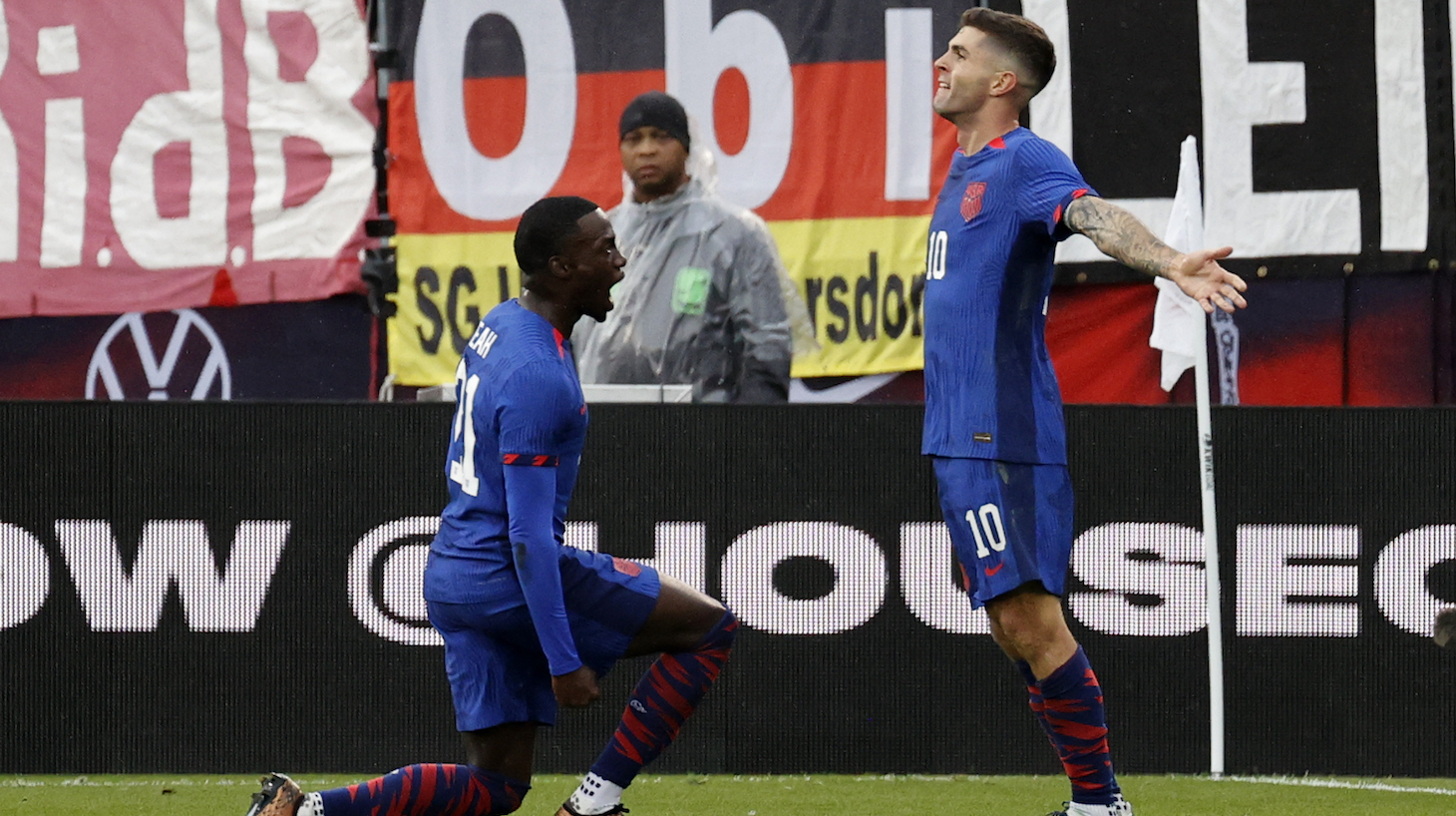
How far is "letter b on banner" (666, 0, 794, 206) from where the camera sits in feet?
33.7

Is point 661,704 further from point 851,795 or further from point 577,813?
point 851,795

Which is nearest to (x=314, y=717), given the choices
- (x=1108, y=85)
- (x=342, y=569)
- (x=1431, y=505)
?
(x=342, y=569)

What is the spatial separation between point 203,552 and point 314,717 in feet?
2.42

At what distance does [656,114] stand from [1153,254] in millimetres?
3661

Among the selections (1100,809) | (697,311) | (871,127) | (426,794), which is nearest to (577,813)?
(426,794)

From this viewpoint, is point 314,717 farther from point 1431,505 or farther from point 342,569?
point 1431,505

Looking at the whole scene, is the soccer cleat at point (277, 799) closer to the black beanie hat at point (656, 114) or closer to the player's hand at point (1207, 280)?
the player's hand at point (1207, 280)

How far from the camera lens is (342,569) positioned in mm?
7180

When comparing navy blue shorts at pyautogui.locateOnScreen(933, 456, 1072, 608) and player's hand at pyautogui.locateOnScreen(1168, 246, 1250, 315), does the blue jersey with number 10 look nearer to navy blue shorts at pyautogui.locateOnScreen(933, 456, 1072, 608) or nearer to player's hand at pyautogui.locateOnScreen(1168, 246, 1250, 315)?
navy blue shorts at pyautogui.locateOnScreen(933, 456, 1072, 608)

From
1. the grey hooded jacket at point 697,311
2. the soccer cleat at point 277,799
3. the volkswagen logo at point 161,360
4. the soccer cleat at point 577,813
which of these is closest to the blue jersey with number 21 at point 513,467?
the soccer cleat at point 277,799

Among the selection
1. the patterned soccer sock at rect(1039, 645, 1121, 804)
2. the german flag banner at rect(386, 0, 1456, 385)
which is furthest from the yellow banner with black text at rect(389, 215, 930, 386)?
the patterned soccer sock at rect(1039, 645, 1121, 804)

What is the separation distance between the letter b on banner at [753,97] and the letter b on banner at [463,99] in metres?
0.67

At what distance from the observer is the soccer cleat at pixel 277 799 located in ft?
14.8

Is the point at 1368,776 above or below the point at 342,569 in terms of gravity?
below
